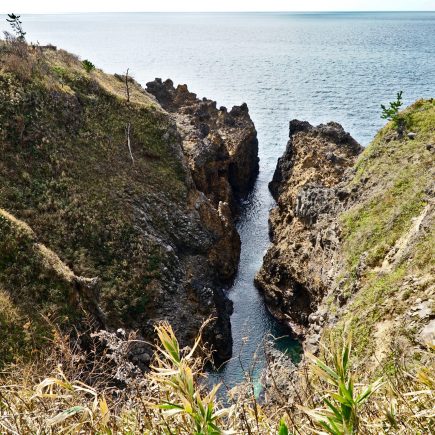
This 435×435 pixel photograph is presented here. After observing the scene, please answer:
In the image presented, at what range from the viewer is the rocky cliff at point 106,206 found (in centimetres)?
3572

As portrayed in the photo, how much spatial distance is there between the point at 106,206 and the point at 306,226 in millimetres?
21735

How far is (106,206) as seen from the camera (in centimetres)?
4119

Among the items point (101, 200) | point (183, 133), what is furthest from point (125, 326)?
point (183, 133)

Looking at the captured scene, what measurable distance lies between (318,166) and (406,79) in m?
77.6

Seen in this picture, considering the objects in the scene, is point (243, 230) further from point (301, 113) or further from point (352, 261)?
point (301, 113)

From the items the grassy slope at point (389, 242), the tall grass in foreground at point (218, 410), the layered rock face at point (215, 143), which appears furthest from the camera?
the layered rock face at point (215, 143)

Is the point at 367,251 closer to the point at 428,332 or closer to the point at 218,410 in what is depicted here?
the point at 428,332

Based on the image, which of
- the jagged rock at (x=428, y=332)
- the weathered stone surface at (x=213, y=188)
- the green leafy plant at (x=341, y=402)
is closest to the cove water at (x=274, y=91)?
the weathered stone surface at (x=213, y=188)

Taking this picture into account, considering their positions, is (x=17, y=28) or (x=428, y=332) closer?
(x=428, y=332)

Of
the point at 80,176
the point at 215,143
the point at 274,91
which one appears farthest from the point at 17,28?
the point at 274,91

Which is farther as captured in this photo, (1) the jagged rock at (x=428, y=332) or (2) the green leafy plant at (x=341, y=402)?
(1) the jagged rock at (x=428, y=332)

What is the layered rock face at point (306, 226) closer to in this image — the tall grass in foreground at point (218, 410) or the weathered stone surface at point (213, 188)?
the weathered stone surface at point (213, 188)

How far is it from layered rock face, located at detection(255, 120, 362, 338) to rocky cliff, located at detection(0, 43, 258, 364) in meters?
6.23

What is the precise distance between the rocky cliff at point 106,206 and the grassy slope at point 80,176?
0.11 metres
